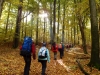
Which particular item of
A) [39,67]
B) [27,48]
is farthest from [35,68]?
[27,48]

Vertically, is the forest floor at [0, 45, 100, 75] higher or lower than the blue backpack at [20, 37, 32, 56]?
lower

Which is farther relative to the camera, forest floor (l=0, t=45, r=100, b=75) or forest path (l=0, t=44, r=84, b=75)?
forest floor (l=0, t=45, r=100, b=75)

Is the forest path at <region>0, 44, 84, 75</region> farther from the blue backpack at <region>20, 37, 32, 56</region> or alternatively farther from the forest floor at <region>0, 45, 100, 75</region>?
the blue backpack at <region>20, 37, 32, 56</region>

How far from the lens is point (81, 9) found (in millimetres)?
16625

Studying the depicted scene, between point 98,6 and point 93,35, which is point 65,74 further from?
point 98,6

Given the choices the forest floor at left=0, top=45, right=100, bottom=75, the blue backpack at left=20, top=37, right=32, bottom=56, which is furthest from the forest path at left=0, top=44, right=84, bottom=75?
the blue backpack at left=20, top=37, right=32, bottom=56

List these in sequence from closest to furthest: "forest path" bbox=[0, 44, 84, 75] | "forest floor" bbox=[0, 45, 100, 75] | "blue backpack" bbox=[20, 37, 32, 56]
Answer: "blue backpack" bbox=[20, 37, 32, 56] → "forest path" bbox=[0, 44, 84, 75] → "forest floor" bbox=[0, 45, 100, 75]

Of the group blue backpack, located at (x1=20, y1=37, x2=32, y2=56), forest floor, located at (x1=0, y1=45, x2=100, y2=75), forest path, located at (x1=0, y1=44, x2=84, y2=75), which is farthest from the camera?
forest floor, located at (x1=0, y1=45, x2=100, y2=75)

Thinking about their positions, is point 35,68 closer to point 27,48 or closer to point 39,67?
point 39,67

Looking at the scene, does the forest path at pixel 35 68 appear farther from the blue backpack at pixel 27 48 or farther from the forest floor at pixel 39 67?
the blue backpack at pixel 27 48

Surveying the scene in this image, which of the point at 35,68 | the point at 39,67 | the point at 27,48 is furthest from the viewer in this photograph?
the point at 39,67

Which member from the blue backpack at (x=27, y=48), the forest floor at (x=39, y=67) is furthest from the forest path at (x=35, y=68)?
the blue backpack at (x=27, y=48)

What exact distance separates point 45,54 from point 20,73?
1781mm

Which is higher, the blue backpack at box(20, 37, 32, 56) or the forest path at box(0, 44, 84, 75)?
the blue backpack at box(20, 37, 32, 56)
